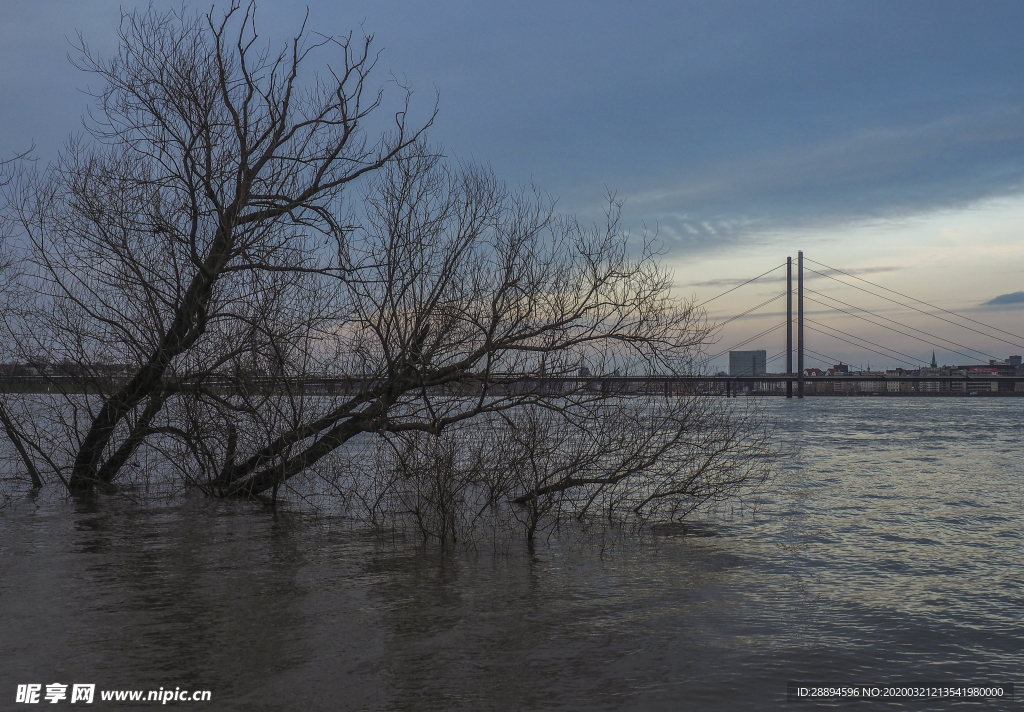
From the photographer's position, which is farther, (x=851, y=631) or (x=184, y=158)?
(x=184, y=158)

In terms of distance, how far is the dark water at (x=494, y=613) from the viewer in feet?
20.6

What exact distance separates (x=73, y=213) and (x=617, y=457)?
9077mm

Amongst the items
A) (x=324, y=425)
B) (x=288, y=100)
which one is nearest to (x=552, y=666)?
(x=324, y=425)

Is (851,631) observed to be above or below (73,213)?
below

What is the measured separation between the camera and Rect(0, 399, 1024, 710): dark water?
6.29 m

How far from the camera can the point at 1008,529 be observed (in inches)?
545

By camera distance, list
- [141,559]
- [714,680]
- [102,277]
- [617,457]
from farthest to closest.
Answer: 1. [102,277]
2. [617,457]
3. [141,559]
4. [714,680]

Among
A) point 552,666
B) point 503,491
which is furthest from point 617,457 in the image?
point 552,666

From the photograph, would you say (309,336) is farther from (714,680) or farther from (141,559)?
(714,680)

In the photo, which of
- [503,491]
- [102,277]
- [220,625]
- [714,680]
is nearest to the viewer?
[714,680]

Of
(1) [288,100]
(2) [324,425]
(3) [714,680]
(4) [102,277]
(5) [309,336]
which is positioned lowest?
(3) [714,680]

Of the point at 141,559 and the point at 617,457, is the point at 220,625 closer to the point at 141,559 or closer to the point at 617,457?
the point at 141,559

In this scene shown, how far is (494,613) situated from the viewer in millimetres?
8086

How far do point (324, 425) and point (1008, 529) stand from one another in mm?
10998
